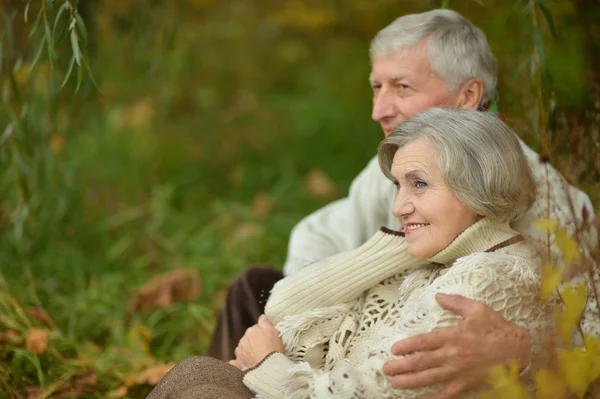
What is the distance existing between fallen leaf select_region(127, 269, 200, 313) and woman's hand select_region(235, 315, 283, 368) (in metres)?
1.66

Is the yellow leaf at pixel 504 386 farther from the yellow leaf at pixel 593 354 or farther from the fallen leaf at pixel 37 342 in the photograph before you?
the fallen leaf at pixel 37 342

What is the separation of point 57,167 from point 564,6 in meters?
3.20

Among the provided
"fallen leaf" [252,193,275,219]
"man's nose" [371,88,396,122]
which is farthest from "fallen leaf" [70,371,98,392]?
"fallen leaf" [252,193,275,219]

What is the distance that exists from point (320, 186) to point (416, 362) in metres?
3.67

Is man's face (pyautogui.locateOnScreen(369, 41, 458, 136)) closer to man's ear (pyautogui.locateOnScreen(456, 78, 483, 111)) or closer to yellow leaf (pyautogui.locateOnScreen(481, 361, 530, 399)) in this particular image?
man's ear (pyautogui.locateOnScreen(456, 78, 483, 111))

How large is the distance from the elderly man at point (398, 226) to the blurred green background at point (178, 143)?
0.66 feet

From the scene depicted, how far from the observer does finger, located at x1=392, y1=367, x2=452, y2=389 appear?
6.05ft

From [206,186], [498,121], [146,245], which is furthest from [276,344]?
[206,186]

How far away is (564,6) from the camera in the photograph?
5.00m

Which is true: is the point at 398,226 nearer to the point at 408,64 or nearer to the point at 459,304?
the point at 408,64

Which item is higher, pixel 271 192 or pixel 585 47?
pixel 585 47

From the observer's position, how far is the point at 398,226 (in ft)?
9.43

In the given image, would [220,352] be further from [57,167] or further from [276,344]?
[57,167]

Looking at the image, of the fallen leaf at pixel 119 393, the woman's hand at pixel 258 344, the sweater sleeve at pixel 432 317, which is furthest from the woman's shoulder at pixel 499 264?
the fallen leaf at pixel 119 393
